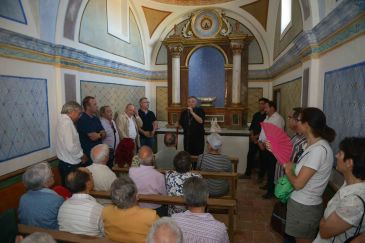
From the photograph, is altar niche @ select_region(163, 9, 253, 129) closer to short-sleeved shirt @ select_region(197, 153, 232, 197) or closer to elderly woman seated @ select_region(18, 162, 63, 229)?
short-sleeved shirt @ select_region(197, 153, 232, 197)

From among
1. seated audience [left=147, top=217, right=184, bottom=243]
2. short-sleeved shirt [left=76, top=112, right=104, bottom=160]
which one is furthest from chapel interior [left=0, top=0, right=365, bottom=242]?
seated audience [left=147, top=217, right=184, bottom=243]

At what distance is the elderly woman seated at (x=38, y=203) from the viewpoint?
195 centimetres

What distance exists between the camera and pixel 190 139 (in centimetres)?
502

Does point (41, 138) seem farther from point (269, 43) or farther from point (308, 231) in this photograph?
point (269, 43)

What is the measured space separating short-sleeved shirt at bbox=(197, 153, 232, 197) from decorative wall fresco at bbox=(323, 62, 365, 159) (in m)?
1.19

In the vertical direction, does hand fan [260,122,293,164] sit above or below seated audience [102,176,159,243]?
above

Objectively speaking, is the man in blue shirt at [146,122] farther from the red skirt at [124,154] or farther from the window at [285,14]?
the window at [285,14]

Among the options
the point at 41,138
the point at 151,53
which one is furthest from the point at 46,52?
the point at 151,53

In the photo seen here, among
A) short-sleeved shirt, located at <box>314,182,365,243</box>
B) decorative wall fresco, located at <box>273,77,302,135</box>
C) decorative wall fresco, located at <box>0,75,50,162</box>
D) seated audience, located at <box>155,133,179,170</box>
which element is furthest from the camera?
decorative wall fresco, located at <box>273,77,302,135</box>

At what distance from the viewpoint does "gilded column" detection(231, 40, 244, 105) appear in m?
7.09

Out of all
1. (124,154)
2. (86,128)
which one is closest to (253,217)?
(124,154)

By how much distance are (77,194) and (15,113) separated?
1954mm

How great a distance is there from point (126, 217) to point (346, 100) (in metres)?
2.23

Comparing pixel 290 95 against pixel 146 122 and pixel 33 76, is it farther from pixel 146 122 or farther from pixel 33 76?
pixel 33 76
